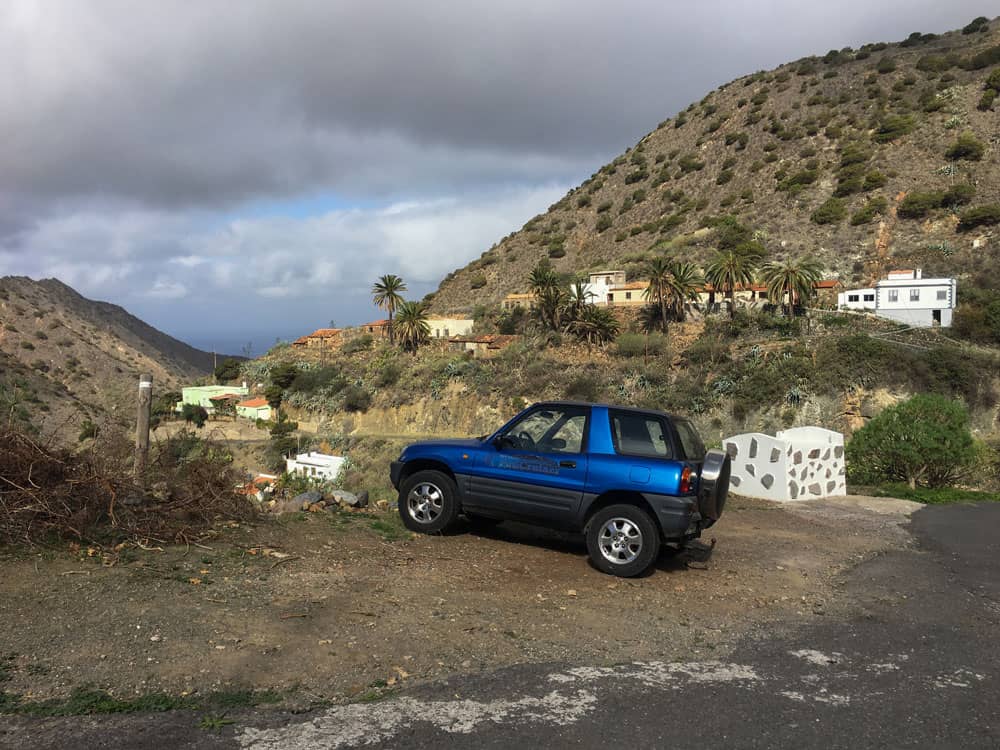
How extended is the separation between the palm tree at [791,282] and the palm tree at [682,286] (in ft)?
17.2

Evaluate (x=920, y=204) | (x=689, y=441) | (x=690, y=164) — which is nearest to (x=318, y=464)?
(x=689, y=441)

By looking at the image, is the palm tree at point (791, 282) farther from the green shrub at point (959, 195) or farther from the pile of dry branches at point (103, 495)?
the pile of dry branches at point (103, 495)

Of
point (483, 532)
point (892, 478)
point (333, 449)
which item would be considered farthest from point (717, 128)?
point (483, 532)

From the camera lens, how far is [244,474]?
9.90 metres

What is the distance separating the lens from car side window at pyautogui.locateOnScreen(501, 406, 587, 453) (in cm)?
850

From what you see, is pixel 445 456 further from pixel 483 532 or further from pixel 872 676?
pixel 872 676

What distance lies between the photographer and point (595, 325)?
55.1 meters

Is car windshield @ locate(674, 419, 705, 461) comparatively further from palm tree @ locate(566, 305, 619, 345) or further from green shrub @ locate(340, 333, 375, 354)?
green shrub @ locate(340, 333, 375, 354)

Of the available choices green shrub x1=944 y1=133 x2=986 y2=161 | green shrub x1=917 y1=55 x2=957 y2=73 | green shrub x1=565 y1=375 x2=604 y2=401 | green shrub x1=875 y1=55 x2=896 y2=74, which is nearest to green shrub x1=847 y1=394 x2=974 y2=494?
green shrub x1=565 y1=375 x2=604 y2=401

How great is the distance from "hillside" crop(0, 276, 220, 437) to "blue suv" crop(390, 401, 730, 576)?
49.5 m

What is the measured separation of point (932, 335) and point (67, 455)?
50.1 meters

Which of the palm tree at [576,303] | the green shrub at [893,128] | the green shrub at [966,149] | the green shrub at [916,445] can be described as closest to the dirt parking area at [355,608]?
the green shrub at [916,445]

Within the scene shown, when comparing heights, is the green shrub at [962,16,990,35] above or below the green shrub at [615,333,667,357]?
above

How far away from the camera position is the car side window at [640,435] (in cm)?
808
